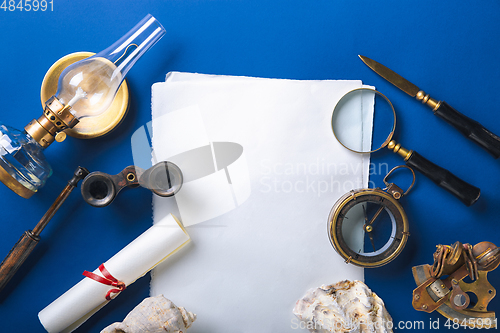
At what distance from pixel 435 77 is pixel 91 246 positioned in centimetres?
134

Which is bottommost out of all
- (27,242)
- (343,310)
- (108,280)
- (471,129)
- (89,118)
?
(343,310)

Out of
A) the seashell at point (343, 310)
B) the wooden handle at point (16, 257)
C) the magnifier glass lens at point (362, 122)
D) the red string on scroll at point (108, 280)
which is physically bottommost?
the seashell at point (343, 310)

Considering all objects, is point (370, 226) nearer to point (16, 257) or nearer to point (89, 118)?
point (89, 118)

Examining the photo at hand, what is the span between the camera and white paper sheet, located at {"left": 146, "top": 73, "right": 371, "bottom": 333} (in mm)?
1105

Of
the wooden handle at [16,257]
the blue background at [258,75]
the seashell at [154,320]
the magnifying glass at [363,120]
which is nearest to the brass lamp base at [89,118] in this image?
the blue background at [258,75]

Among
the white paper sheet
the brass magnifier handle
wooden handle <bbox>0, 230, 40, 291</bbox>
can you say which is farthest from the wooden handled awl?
the brass magnifier handle

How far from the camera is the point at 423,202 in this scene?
113cm

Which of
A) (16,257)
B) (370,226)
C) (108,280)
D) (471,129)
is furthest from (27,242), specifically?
(471,129)

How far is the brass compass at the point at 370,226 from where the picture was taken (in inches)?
40.6

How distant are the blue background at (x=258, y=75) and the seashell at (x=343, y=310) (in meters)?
0.12

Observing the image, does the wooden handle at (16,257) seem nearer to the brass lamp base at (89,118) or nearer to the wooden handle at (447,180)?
the brass lamp base at (89,118)

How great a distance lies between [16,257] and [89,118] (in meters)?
0.50

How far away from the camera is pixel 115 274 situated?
102 cm

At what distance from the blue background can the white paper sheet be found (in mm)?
63
